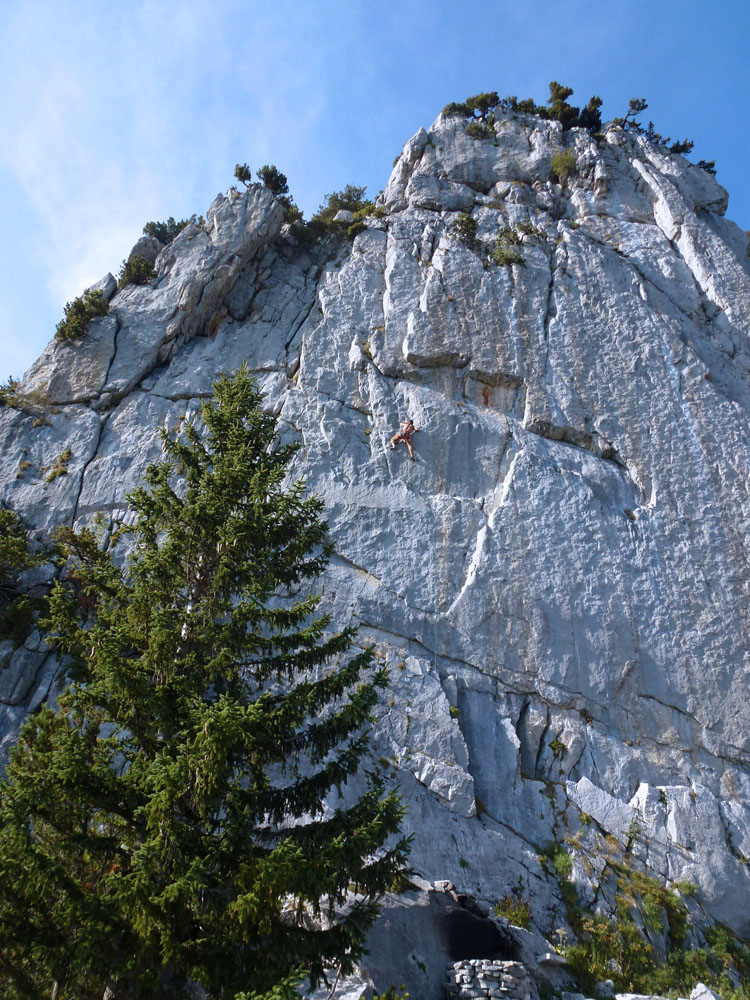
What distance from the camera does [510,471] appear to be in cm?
2069

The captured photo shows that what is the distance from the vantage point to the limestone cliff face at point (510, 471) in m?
16.0

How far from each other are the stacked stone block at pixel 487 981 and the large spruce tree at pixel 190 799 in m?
2.00

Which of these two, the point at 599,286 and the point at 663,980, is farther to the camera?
the point at 599,286

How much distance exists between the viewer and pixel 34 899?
8047 millimetres

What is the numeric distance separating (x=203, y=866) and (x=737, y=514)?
18.5 metres

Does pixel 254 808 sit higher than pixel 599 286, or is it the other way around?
pixel 599 286

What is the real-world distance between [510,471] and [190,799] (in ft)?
45.8

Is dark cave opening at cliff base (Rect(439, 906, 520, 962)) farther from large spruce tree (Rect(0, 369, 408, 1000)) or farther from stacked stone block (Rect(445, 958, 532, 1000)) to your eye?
large spruce tree (Rect(0, 369, 408, 1000))

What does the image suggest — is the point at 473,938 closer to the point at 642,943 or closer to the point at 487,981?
the point at 487,981

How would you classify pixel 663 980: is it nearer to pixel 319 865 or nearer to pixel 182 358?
pixel 319 865

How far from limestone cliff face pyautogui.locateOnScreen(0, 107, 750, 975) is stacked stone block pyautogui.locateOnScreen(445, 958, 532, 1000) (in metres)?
3.02

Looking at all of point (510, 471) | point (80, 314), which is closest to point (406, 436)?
point (510, 471)

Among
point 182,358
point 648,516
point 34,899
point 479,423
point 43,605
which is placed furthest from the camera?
point 182,358

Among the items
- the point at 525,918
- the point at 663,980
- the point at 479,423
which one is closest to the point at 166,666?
the point at 525,918
